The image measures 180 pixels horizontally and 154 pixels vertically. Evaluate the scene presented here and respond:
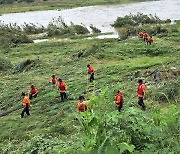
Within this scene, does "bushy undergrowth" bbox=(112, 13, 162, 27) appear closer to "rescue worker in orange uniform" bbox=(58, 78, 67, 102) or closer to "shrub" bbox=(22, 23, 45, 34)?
"shrub" bbox=(22, 23, 45, 34)

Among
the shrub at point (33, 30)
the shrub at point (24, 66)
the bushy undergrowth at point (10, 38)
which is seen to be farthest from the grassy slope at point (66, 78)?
the shrub at point (33, 30)

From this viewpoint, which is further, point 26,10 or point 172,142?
point 26,10

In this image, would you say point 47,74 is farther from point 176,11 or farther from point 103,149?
point 176,11

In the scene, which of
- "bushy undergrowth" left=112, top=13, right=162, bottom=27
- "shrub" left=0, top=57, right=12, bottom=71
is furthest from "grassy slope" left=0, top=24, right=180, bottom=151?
"bushy undergrowth" left=112, top=13, right=162, bottom=27

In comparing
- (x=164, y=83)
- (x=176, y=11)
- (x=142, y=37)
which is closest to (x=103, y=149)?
(x=164, y=83)

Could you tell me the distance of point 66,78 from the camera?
82.6ft

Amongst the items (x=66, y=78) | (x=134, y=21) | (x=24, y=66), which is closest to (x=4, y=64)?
(x=24, y=66)

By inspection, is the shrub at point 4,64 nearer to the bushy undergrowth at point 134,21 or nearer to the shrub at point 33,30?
the shrub at point 33,30

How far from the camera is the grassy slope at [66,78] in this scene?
1547 cm

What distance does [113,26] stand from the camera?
5741 centimetres

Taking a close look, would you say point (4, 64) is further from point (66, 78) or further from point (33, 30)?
point (33, 30)

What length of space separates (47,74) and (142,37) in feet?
42.6

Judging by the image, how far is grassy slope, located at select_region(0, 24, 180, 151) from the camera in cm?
1547

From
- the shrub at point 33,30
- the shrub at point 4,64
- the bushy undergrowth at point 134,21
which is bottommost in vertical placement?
the shrub at point 4,64
